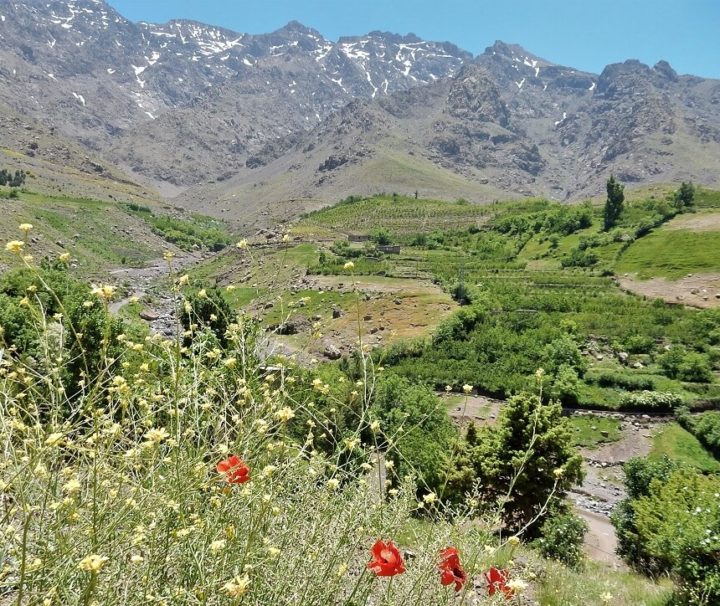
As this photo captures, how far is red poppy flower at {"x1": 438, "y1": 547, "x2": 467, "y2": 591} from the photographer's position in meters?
2.47

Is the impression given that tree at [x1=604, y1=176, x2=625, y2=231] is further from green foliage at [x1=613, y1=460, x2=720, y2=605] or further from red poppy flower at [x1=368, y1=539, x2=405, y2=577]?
red poppy flower at [x1=368, y1=539, x2=405, y2=577]

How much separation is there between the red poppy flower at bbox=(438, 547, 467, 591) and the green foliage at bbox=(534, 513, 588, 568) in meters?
9.52

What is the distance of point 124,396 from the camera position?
273 cm

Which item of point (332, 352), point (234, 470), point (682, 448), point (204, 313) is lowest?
point (682, 448)

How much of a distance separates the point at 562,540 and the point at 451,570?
1190cm

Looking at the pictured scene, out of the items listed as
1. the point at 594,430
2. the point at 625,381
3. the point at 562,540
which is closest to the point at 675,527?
the point at 562,540

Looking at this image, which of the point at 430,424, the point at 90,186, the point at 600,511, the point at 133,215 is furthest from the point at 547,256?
the point at 90,186

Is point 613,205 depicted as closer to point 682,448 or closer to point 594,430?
point 594,430

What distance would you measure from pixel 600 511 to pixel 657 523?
37.2 ft

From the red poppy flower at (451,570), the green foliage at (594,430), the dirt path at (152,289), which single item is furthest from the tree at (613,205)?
the red poppy flower at (451,570)

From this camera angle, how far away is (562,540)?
12391 mm

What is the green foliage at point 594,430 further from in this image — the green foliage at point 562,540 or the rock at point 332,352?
the rock at point 332,352

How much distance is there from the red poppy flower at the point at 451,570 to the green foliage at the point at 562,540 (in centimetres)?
952

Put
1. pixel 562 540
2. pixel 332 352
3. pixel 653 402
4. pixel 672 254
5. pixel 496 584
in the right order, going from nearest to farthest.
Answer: pixel 496 584
pixel 562 540
pixel 653 402
pixel 332 352
pixel 672 254
